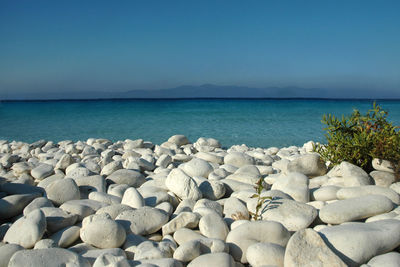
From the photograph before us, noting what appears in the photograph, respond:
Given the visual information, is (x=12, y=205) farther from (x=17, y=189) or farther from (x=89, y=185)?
(x=89, y=185)

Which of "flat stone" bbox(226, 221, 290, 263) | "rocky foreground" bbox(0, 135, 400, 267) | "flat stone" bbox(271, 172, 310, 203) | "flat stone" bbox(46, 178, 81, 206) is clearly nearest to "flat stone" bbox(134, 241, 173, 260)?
"rocky foreground" bbox(0, 135, 400, 267)

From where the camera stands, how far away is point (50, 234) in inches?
102

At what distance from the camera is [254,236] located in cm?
227

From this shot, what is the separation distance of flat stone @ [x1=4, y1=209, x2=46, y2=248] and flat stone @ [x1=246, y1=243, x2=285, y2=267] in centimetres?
142

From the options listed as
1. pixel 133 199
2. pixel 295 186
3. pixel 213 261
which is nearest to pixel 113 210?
pixel 133 199

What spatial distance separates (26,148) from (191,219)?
5999 mm

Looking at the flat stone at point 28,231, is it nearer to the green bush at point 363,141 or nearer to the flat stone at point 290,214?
the flat stone at point 290,214

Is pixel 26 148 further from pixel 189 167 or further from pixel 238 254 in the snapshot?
pixel 238 254

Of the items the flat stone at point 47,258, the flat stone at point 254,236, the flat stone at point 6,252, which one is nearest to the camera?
the flat stone at point 47,258

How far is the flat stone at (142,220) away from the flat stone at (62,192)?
2.66 ft

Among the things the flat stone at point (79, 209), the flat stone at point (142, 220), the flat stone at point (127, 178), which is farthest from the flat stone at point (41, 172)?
the flat stone at point (142, 220)

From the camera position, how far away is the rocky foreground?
202 cm

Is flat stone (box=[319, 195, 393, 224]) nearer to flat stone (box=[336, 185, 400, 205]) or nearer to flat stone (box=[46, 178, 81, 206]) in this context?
flat stone (box=[336, 185, 400, 205])

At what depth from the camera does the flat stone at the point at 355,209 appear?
2.52 meters
